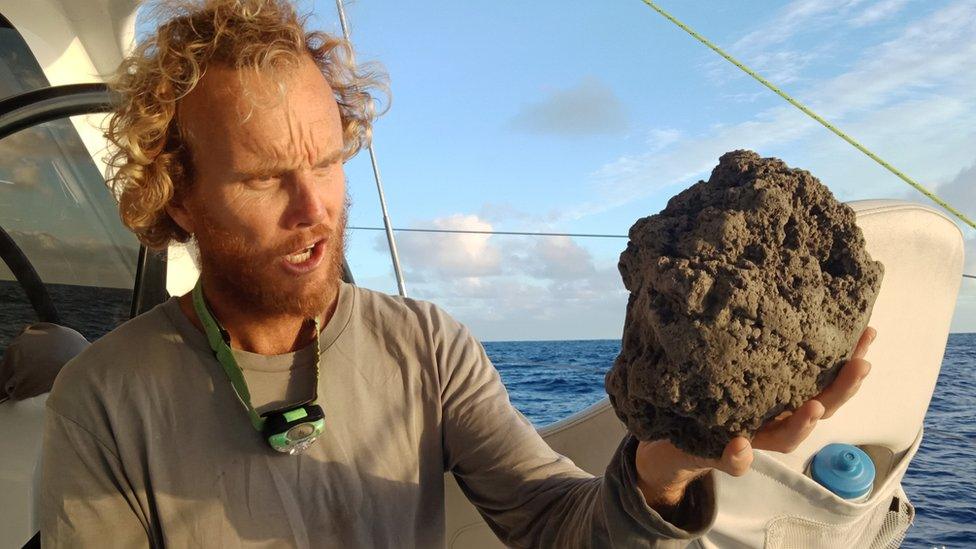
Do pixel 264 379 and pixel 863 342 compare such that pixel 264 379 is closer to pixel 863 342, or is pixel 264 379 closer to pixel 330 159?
pixel 330 159

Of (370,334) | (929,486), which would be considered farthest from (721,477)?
(929,486)

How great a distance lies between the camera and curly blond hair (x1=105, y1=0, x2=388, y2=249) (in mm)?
Result: 1634

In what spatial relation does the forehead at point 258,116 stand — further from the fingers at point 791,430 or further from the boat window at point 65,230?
the boat window at point 65,230

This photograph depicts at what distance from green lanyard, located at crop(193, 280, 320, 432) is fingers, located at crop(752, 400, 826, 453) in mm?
874

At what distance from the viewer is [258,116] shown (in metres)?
A: 1.52

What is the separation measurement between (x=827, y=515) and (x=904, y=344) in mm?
395

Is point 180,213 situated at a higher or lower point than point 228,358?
higher

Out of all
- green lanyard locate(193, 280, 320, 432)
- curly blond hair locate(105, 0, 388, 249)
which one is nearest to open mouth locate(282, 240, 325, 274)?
green lanyard locate(193, 280, 320, 432)

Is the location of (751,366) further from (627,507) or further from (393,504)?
(393,504)

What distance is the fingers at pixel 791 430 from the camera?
3.25 ft

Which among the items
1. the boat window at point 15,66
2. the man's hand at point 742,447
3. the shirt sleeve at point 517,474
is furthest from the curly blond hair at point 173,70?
the boat window at point 15,66

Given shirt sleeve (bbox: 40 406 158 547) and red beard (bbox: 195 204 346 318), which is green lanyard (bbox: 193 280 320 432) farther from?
shirt sleeve (bbox: 40 406 158 547)

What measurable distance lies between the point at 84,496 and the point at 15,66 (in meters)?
2.22

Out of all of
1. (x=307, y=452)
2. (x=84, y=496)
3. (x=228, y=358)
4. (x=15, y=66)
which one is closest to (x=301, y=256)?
(x=228, y=358)
